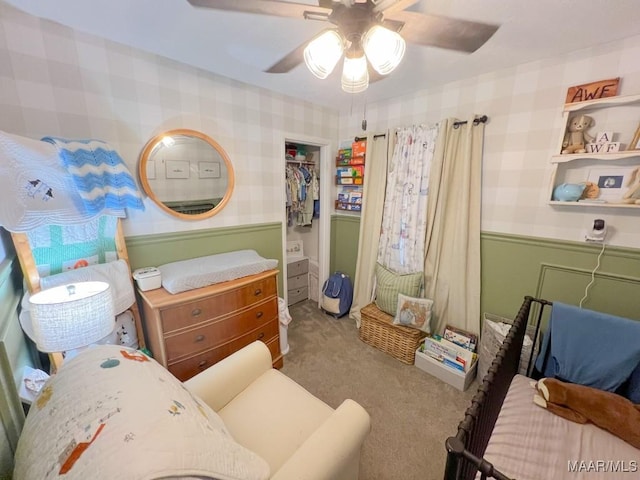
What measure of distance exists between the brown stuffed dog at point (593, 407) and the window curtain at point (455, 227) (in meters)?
0.91

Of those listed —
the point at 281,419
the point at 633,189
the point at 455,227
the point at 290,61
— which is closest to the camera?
the point at 281,419

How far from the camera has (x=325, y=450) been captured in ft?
2.95

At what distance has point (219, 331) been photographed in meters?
1.77

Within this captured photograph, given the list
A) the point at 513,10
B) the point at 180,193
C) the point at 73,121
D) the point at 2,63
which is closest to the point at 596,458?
the point at 513,10

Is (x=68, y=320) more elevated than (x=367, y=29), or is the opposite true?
(x=367, y=29)

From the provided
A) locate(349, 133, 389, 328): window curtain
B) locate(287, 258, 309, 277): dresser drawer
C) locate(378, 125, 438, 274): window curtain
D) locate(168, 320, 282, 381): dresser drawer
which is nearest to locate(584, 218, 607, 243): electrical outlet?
locate(378, 125, 438, 274): window curtain

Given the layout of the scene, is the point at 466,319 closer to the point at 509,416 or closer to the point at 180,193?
the point at 509,416

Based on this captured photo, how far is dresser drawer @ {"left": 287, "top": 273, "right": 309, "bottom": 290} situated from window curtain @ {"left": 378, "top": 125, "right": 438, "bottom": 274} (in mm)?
1168

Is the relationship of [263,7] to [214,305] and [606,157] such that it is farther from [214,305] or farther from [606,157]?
[606,157]

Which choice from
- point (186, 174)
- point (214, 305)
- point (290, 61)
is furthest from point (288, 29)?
point (214, 305)

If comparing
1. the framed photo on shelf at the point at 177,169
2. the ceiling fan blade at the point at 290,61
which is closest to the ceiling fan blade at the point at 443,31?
the ceiling fan blade at the point at 290,61

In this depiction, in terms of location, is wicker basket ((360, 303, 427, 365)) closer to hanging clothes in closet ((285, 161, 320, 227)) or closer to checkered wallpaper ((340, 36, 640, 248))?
checkered wallpaper ((340, 36, 640, 248))

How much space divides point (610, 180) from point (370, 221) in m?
1.72

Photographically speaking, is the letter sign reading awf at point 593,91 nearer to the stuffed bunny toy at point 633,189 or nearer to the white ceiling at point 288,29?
the white ceiling at point 288,29
